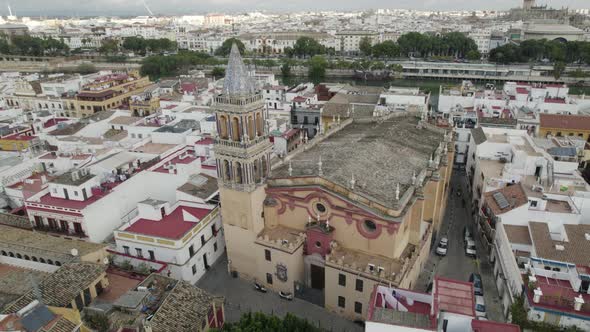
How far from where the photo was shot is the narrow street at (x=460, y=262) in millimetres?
34938

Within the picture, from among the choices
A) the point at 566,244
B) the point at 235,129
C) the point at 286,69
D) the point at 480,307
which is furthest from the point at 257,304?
the point at 286,69

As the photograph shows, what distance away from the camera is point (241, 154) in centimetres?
3303

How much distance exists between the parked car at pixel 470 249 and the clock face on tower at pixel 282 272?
1798 cm

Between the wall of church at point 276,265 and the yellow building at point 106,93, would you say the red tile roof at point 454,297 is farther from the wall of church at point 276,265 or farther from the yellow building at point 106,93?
the yellow building at point 106,93

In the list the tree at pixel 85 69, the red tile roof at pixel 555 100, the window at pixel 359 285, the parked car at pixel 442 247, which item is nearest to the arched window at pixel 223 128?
the window at pixel 359 285

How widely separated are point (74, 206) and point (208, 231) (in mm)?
11972

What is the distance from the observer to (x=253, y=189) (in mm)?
34000

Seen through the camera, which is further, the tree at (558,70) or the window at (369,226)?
the tree at (558,70)

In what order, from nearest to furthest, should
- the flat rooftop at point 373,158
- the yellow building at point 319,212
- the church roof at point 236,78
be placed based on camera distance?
the yellow building at point 319,212
the church roof at point 236,78
the flat rooftop at point 373,158

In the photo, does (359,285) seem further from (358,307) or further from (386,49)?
(386,49)

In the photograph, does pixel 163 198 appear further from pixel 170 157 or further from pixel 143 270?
pixel 143 270

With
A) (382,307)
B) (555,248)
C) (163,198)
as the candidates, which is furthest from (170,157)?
(555,248)

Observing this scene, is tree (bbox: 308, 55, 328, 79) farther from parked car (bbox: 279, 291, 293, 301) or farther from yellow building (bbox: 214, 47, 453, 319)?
parked car (bbox: 279, 291, 293, 301)

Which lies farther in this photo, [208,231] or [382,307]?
[208,231]
